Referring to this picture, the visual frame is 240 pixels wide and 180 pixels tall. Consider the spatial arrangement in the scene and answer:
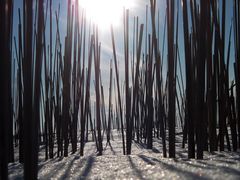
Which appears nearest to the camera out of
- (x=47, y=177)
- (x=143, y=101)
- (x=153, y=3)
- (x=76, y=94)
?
(x=47, y=177)

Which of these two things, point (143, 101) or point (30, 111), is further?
point (143, 101)

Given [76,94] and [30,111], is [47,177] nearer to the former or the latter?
[30,111]

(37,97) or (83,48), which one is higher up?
(83,48)

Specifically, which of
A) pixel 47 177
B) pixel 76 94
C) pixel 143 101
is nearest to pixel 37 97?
pixel 47 177

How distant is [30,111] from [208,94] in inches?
29.6

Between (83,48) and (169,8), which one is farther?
(83,48)

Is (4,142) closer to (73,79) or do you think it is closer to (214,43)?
(214,43)

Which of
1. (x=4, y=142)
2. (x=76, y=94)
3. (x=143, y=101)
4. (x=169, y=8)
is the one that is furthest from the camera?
(x=143, y=101)

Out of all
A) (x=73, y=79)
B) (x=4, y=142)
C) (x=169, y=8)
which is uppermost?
(x=169, y=8)

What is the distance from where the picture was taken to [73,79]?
63.2 inches

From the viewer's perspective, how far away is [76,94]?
160 centimetres

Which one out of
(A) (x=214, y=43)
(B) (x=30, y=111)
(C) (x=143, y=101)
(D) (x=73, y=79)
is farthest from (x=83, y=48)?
(B) (x=30, y=111)

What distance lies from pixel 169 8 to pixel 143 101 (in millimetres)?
1463

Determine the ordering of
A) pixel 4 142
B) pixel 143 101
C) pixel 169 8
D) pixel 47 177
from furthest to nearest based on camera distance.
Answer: pixel 143 101 < pixel 169 8 < pixel 47 177 < pixel 4 142
